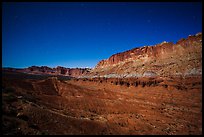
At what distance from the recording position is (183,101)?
22.6m

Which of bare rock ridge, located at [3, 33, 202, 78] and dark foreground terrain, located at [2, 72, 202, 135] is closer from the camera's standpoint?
dark foreground terrain, located at [2, 72, 202, 135]

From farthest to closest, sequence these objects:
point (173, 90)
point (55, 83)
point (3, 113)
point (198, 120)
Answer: point (173, 90), point (55, 83), point (198, 120), point (3, 113)

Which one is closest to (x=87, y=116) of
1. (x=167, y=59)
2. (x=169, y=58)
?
(x=167, y=59)

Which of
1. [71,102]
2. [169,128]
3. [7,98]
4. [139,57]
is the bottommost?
[169,128]

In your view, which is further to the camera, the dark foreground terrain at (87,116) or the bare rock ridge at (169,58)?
the bare rock ridge at (169,58)

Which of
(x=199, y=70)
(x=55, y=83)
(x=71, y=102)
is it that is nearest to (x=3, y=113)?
(x=71, y=102)

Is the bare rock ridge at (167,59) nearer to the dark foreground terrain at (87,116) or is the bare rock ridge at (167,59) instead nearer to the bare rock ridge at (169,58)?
the bare rock ridge at (169,58)

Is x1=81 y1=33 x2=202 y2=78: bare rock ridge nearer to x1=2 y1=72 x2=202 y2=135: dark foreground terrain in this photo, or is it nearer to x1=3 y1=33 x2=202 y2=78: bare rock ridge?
x1=3 y1=33 x2=202 y2=78: bare rock ridge

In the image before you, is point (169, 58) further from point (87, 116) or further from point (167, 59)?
point (87, 116)

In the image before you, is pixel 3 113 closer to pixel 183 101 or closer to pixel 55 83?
pixel 55 83

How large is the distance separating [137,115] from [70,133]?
899 centimetres

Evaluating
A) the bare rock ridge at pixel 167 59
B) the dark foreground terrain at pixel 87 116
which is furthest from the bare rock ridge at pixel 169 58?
the dark foreground terrain at pixel 87 116

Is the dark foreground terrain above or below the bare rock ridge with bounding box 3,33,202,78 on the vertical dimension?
below

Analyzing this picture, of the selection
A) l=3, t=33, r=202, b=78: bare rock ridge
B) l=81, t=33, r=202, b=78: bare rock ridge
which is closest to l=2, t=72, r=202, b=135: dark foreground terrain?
l=81, t=33, r=202, b=78: bare rock ridge
